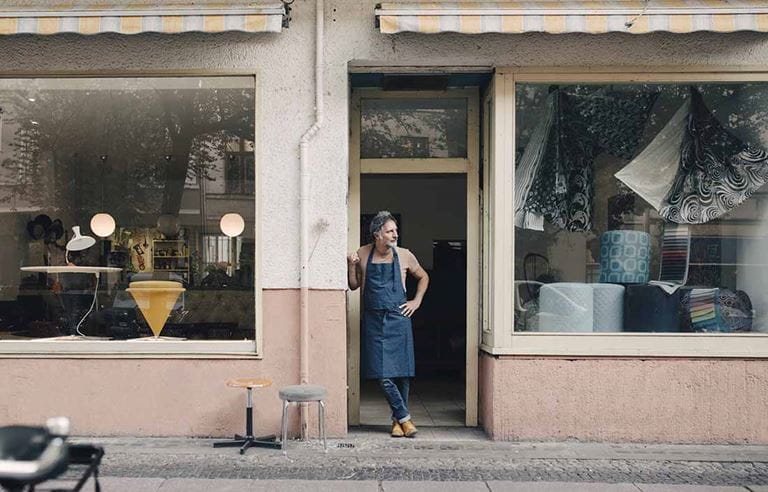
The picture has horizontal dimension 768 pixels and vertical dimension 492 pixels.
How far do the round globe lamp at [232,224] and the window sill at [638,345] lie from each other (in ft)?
8.17

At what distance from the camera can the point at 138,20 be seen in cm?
590

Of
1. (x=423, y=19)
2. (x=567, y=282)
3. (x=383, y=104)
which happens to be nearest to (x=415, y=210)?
(x=383, y=104)

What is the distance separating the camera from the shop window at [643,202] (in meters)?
6.54

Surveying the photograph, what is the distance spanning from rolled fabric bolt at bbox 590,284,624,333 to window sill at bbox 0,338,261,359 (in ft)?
9.76

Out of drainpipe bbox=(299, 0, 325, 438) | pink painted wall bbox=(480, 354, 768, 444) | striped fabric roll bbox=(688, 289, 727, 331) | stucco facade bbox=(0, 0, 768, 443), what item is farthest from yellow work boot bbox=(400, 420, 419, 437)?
striped fabric roll bbox=(688, 289, 727, 331)

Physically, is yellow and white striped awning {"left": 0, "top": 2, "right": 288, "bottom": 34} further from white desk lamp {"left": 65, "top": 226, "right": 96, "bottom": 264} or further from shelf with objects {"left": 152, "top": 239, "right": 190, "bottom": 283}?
shelf with objects {"left": 152, "top": 239, "right": 190, "bottom": 283}

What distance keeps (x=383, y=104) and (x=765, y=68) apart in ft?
11.0

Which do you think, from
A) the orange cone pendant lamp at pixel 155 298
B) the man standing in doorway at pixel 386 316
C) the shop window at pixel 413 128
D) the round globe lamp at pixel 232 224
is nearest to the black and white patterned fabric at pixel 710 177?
the shop window at pixel 413 128

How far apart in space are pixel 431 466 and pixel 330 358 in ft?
4.18

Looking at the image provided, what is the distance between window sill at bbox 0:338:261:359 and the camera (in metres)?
6.32

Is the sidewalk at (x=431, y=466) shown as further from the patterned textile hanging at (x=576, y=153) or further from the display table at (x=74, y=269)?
the patterned textile hanging at (x=576, y=153)

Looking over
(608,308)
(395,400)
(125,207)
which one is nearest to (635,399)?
(608,308)

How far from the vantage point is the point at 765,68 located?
6336mm

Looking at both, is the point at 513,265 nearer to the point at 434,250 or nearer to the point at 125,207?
the point at 125,207
